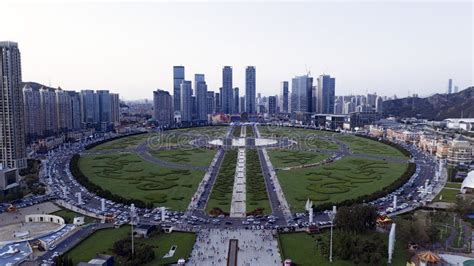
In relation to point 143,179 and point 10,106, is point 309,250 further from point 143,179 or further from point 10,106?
point 10,106

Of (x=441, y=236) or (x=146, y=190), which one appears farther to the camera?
(x=146, y=190)

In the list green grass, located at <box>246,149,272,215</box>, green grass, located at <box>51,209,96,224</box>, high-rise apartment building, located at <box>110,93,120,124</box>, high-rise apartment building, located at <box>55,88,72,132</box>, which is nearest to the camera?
green grass, located at <box>51,209,96,224</box>

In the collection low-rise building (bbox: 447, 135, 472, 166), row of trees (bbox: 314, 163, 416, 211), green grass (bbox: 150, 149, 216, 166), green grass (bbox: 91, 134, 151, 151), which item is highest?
low-rise building (bbox: 447, 135, 472, 166)

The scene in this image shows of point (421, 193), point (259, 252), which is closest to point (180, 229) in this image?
point (259, 252)

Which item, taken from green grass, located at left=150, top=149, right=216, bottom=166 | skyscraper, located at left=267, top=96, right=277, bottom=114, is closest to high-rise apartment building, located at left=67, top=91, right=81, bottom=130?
green grass, located at left=150, top=149, right=216, bottom=166

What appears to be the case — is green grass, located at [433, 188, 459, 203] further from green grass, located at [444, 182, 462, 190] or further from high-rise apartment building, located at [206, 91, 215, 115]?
high-rise apartment building, located at [206, 91, 215, 115]

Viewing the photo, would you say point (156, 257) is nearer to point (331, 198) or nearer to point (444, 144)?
point (331, 198)

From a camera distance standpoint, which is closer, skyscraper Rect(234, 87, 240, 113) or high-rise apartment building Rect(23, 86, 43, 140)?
high-rise apartment building Rect(23, 86, 43, 140)
